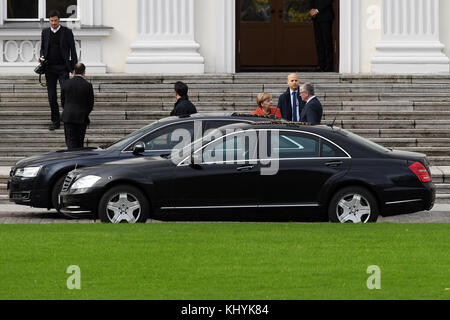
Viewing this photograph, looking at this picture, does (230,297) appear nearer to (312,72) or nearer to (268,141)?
(268,141)

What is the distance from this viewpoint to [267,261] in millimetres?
12258

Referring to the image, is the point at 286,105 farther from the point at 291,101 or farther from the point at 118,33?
the point at 118,33

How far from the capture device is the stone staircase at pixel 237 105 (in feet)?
73.0

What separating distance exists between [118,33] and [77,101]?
652 centimetres

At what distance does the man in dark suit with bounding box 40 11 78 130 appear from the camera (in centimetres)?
2244

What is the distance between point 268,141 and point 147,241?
8.91 feet

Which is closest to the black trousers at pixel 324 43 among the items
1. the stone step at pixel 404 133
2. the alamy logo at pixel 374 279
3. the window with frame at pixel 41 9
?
the stone step at pixel 404 133

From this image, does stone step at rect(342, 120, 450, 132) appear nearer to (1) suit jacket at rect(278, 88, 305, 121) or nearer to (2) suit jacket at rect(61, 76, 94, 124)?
(1) suit jacket at rect(278, 88, 305, 121)

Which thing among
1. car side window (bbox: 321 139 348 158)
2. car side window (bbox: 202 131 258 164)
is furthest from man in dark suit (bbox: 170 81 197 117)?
car side window (bbox: 321 139 348 158)

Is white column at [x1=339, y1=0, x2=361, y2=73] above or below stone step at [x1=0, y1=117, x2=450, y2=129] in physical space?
above

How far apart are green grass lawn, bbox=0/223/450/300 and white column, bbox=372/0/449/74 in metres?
10.4

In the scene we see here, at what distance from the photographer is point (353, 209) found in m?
15.7

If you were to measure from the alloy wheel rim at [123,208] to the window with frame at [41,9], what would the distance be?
11043mm

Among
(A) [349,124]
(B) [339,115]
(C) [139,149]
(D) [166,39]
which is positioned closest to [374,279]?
(C) [139,149]
